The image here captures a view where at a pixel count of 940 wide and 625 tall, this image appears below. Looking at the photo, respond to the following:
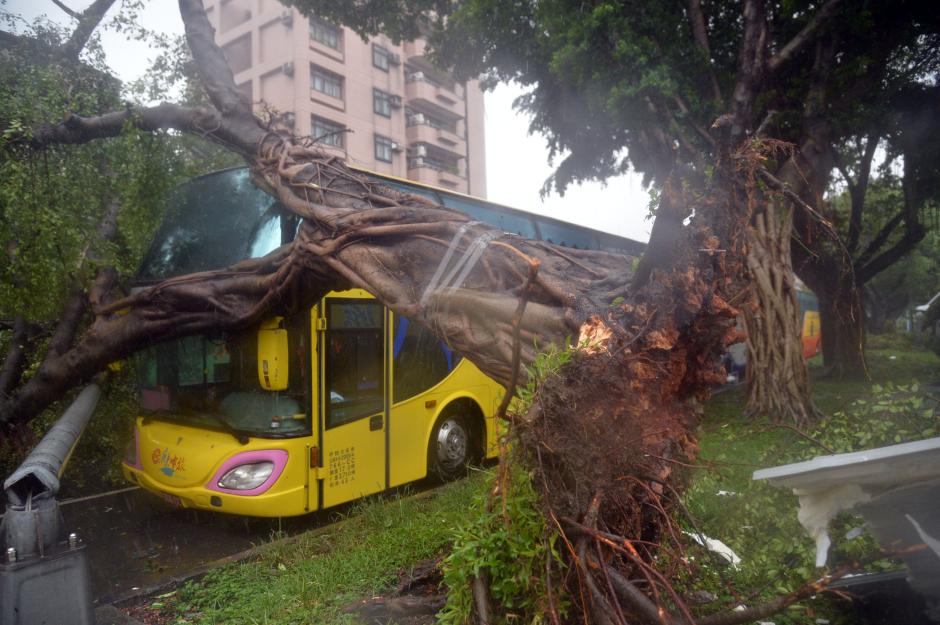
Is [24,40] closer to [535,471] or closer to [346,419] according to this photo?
[346,419]

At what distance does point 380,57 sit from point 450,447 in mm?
24499

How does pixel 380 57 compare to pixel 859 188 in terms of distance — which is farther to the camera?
pixel 380 57

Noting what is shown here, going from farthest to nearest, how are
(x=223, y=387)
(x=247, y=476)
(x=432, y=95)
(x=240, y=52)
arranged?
(x=432, y=95), (x=240, y=52), (x=223, y=387), (x=247, y=476)

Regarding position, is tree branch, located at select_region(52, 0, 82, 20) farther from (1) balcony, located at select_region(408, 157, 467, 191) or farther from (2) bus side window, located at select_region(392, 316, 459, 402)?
(1) balcony, located at select_region(408, 157, 467, 191)

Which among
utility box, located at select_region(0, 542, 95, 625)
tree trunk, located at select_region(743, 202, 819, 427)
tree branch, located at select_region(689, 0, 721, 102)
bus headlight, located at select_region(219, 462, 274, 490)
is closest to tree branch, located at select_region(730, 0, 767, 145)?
tree branch, located at select_region(689, 0, 721, 102)

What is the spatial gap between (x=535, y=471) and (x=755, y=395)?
25.5ft

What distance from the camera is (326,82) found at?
24375 mm

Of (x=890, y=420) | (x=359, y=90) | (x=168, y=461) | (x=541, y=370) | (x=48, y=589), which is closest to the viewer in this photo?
(x=541, y=370)

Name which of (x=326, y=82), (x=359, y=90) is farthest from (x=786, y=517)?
(x=359, y=90)

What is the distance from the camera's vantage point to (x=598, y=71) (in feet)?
27.8

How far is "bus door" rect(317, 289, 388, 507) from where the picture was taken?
18.1 feet

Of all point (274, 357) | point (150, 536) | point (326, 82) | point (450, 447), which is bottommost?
point (150, 536)

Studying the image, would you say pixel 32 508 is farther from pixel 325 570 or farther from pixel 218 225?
pixel 218 225

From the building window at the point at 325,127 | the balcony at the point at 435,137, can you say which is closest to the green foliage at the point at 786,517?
the building window at the point at 325,127
